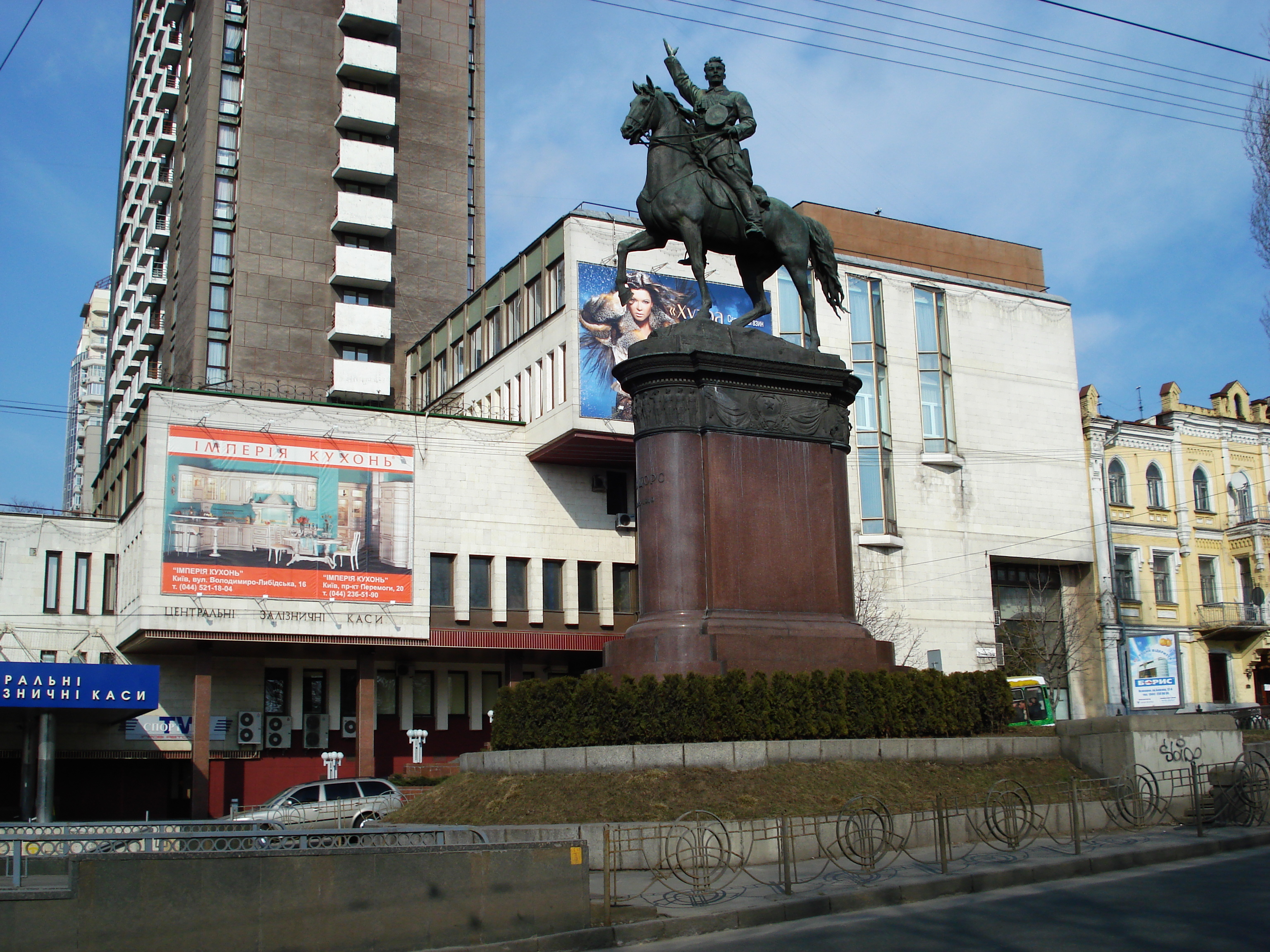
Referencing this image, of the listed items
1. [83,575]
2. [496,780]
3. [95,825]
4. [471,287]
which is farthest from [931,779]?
[471,287]

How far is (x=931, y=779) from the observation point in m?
17.1

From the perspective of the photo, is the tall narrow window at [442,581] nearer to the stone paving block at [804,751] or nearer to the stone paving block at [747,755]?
the stone paving block at [804,751]

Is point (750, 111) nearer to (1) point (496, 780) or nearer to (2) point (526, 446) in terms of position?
(1) point (496, 780)

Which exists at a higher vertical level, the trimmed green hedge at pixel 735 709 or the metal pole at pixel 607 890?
the trimmed green hedge at pixel 735 709

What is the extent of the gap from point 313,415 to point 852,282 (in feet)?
82.2

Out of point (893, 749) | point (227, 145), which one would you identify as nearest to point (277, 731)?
point (227, 145)

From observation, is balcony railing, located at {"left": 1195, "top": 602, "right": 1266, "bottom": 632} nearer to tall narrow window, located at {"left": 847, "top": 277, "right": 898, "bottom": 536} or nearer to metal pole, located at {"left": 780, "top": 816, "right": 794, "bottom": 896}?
tall narrow window, located at {"left": 847, "top": 277, "right": 898, "bottom": 536}

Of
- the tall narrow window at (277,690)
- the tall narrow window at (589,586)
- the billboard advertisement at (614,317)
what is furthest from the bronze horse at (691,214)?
the tall narrow window at (277,690)

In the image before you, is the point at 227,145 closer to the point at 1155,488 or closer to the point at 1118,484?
the point at 1118,484

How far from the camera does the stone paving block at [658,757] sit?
16.5 m

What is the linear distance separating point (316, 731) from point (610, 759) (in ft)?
114

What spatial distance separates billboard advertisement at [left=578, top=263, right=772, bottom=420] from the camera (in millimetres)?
46969

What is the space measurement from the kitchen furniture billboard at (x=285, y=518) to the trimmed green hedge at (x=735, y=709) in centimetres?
2617

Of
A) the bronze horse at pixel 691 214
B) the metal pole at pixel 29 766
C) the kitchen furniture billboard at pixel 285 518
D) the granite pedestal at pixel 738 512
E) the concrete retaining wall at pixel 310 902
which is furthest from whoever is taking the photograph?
the kitchen furniture billboard at pixel 285 518
